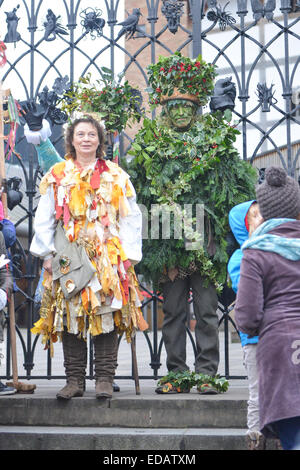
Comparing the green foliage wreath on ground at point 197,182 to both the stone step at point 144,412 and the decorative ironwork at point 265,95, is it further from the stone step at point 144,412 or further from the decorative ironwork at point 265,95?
the stone step at point 144,412

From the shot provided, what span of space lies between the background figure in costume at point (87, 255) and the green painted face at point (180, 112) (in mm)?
583

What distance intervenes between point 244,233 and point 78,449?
157 centimetres

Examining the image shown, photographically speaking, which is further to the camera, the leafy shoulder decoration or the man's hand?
the leafy shoulder decoration

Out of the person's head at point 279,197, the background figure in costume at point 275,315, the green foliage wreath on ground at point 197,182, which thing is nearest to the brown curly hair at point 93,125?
the green foliage wreath on ground at point 197,182

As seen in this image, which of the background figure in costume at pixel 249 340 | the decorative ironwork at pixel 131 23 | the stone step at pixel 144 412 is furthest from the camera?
the decorative ironwork at pixel 131 23

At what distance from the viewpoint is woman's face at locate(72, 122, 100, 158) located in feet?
13.4

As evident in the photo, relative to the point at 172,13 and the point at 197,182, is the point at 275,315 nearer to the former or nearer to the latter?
the point at 197,182

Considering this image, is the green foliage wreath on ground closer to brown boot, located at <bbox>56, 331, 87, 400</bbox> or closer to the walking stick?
brown boot, located at <bbox>56, 331, 87, 400</bbox>

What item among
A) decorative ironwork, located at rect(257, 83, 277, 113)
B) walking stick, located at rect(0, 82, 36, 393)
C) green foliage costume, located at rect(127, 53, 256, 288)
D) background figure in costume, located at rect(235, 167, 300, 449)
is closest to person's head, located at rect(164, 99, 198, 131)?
green foliage costume, located at rect(127, 53, 256, 288)

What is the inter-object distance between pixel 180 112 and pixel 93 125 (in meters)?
0.68

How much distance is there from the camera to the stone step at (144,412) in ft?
12.5

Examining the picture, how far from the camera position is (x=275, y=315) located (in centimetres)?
248

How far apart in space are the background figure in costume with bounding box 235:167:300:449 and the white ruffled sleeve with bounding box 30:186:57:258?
1744mm

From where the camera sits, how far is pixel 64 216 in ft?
13.0
